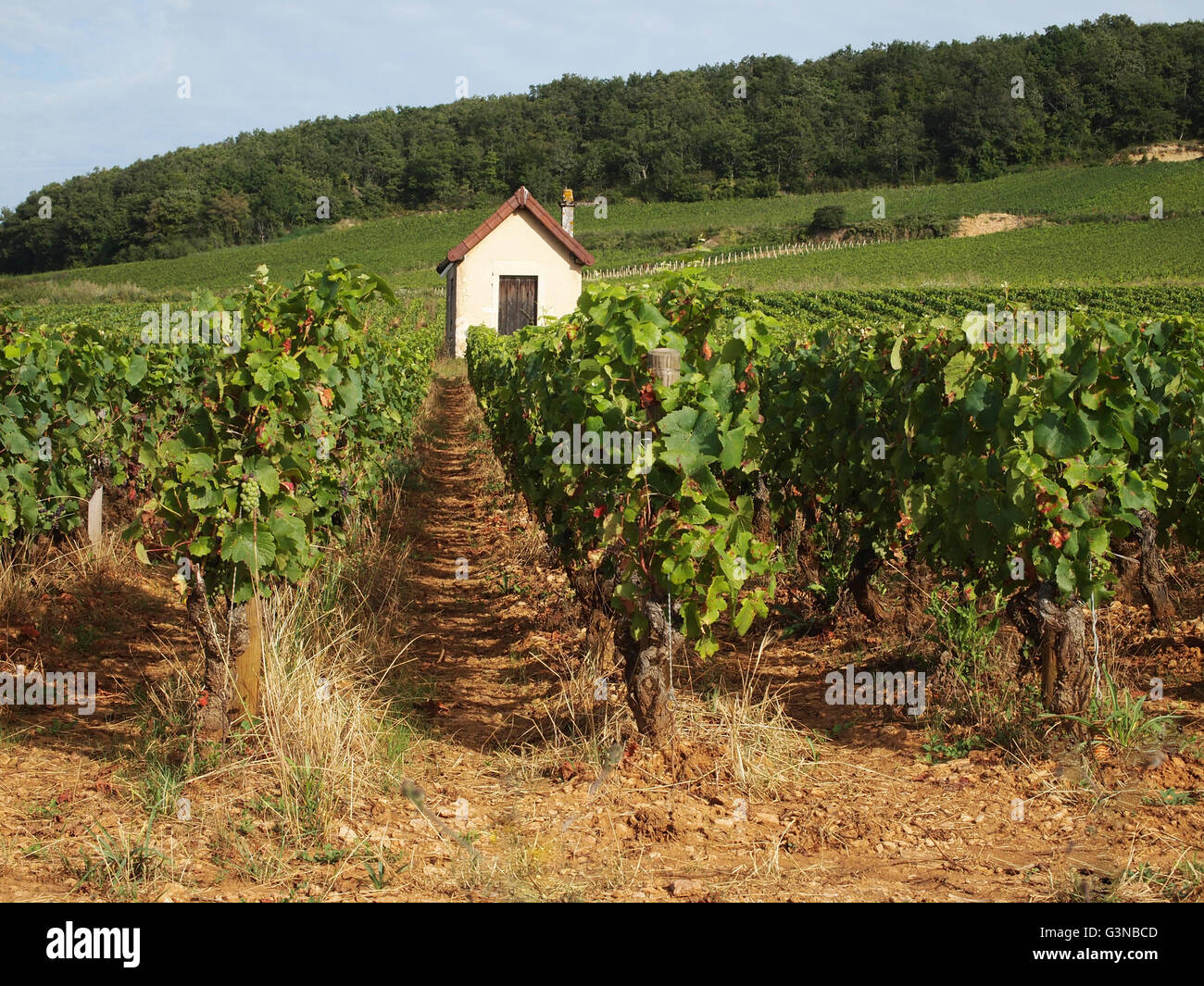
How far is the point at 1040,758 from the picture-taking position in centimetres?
414

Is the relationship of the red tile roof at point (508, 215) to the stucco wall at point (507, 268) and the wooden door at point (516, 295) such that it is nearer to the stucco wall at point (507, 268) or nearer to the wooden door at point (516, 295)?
the stucco wall at point (507, 268)

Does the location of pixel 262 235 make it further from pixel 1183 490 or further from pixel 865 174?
pixel 1183 490

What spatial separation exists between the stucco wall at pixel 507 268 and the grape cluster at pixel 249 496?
23.8 m

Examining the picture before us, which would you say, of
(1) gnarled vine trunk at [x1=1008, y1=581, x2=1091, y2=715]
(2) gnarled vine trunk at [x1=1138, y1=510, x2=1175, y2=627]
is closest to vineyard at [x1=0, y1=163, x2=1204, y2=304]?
(2) gnarled vine trunk at [x1=1138, y1=510, x2=1175, y2=627]

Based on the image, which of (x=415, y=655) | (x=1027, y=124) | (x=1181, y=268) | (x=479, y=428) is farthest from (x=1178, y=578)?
(x=1027, y=124)

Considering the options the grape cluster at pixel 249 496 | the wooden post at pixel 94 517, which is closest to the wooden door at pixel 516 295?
the wooden post at pixel 94 517

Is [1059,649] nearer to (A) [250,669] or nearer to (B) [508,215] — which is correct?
(A) [250,669]

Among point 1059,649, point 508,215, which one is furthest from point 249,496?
point 508,215

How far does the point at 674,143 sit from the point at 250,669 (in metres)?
82.5

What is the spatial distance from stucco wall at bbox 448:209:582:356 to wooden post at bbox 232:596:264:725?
77.6 feet

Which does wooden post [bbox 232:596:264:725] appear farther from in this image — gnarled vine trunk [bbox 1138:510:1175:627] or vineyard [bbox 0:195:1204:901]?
gnarled vine trunk [bbox 1138:510:1175:627]

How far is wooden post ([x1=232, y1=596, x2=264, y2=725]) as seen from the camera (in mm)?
4389

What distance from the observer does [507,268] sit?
28.0 meters

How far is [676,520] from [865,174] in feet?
270
